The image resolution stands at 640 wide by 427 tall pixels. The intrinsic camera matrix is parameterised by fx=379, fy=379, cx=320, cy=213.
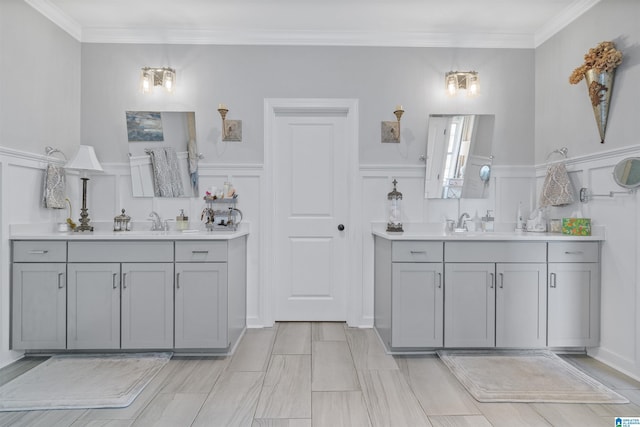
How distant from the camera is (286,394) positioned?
224 cm

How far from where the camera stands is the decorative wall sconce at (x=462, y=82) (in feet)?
11.3

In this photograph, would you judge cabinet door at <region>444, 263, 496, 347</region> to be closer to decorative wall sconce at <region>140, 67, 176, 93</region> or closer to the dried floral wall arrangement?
the dried floral wall arrangement

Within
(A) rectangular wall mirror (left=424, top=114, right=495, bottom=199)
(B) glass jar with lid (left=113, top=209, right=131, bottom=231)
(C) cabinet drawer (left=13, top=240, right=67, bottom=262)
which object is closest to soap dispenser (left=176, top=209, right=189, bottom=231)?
(B) glass jar with lid (left=113, top=209, right=131, bottom=231)

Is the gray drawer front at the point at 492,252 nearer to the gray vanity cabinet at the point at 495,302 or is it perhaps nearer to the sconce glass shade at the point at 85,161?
the gray vanity cabinet at the point at 495,302

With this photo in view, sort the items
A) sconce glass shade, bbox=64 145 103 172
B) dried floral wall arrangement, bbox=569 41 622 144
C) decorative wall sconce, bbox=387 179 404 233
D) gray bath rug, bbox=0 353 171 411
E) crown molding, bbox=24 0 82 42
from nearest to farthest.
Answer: gray bath rug, bbox=0 353 171 411 → dried floral wall arrangement, bbox=569 41 622 144 → crown molding, bbox=24 0 82 42 → sconce glass shade, bbox=64 145 103 172 → decorative wall sconce, bbox=387 179 404 233

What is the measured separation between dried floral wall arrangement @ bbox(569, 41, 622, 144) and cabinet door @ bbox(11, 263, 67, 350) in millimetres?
3980

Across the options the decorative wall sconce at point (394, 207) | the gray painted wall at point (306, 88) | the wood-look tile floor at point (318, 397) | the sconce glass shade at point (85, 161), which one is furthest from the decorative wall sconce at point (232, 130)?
the wood-look tile floor at point (318, 397)

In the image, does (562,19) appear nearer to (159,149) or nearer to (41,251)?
(159,149)

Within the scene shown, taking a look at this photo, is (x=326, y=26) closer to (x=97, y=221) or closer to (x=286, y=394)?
(x=97, y=221)

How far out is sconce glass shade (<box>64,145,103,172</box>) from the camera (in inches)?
124

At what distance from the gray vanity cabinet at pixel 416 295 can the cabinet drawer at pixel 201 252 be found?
1254mm

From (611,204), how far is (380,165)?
1.76 m

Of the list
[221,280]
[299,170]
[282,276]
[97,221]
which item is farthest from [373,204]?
[97,221]

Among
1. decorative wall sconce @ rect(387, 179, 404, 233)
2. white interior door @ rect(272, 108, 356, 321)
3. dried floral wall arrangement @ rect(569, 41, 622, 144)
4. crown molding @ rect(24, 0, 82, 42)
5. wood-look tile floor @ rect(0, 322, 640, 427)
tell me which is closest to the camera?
wood-look tile floor @ rect(0, 322, 640, 427)
